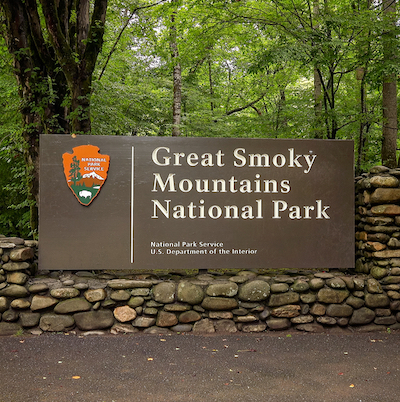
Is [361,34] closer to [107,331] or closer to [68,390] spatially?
[107,331]

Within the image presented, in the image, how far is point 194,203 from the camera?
16.7 ft

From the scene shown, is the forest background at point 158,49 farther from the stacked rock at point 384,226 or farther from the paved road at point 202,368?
the paved road at point 202,368

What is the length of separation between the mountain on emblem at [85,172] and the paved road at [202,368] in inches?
69.8

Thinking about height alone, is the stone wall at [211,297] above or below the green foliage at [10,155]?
below

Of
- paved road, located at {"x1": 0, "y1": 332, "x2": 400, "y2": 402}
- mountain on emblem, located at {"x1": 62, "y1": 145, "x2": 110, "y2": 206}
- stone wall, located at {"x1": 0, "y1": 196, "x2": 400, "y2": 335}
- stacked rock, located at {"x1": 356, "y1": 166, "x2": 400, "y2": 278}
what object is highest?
mountain on emblem, located at {"x1": 62, "y1": 145, "x2": 110, "y2": 206}

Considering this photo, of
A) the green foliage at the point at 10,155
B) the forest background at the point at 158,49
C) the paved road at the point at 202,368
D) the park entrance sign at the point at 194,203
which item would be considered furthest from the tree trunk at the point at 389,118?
the green foliage at the point at 10,155

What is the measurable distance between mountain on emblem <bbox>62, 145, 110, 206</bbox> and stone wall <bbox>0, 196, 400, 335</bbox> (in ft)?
3.36

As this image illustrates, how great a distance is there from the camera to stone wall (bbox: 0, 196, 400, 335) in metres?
4.77

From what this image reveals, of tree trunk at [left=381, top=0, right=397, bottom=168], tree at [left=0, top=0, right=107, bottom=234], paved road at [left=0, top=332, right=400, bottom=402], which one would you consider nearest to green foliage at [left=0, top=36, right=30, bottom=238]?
tree at [left=0, top=0, right=107, bottom=234]

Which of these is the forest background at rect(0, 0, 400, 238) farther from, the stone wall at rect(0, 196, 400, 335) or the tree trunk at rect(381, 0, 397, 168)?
the stone wall at rect(0, 196, 400, 335)

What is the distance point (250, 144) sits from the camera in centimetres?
516

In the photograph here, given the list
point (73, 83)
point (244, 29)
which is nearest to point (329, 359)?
point (73, 83)

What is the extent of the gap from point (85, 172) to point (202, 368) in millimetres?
2764

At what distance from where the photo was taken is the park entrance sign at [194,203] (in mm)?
4953
